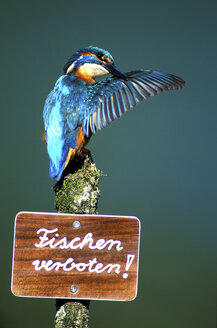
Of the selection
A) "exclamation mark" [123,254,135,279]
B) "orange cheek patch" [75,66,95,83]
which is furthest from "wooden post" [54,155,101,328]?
"orange cheek patch" [75,66,95,83]

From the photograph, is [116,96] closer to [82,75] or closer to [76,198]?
[82,75]

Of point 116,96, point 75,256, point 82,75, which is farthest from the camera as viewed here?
point 82,75

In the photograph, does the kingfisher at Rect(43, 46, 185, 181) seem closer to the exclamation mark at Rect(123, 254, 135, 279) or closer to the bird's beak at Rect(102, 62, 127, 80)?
the bird's beak at Rect(102, 62, 127, 80)

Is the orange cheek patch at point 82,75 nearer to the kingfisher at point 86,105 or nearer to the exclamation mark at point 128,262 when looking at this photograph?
the kingfisher at point 86,105

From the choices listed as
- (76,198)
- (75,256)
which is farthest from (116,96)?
(75,256)

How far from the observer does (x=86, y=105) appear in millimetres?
1199

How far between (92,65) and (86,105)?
0.17m

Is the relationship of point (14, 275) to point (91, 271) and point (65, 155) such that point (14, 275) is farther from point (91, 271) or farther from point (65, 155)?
point (65, 155)

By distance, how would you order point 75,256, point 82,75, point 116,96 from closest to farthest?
1. point 75,256
2. point 116,96
3. point 82,75

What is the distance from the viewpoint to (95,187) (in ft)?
3.84

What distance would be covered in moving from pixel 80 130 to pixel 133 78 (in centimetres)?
23

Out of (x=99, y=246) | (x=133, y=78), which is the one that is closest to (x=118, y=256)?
(x=99, y=246)

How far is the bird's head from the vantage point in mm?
1281

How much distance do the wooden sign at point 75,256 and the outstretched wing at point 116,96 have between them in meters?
0.29
